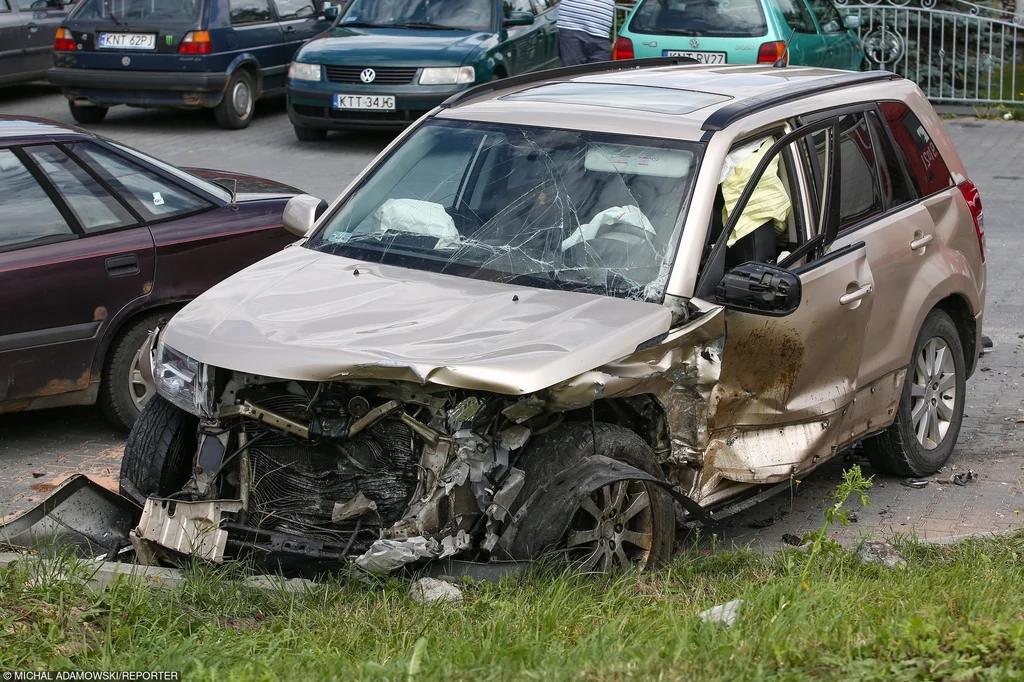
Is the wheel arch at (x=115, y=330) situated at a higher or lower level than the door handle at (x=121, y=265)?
lower

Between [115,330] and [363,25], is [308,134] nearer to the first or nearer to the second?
[363,25]

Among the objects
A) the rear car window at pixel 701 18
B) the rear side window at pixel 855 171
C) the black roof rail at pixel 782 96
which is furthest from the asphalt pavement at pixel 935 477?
the rear car window at pixel 701 18

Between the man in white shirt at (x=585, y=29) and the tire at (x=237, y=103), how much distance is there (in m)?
4.19

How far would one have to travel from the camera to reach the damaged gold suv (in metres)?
4.11

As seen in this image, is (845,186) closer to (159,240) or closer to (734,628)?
(734,628)

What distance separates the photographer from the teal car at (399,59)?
1257cm

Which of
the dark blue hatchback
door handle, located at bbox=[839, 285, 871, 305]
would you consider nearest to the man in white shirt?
the dark blue hatchback

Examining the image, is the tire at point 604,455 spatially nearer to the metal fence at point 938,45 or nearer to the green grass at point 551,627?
the green grass at point 551,627

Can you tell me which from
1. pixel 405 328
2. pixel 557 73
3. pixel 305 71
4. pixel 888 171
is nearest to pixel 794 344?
pixel 888 171

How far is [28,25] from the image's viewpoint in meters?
15.4

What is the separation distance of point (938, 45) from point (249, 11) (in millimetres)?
9012

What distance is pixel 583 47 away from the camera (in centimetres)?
1178

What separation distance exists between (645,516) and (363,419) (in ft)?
3.40

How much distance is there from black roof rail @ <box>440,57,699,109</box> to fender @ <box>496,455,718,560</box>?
2.03m
